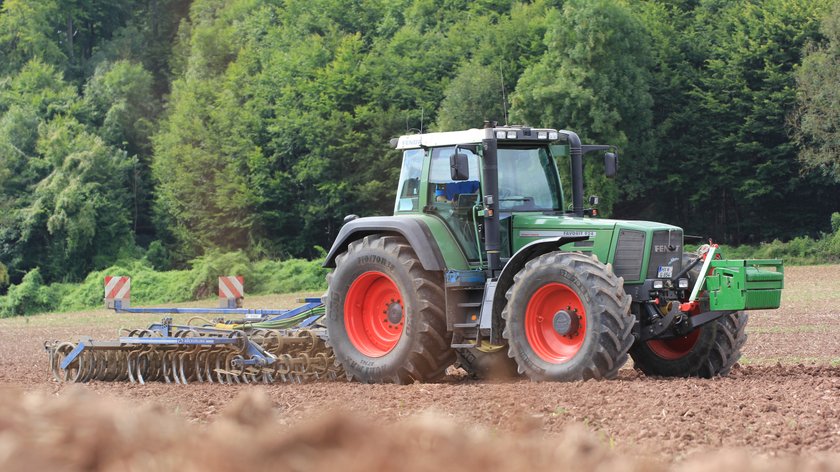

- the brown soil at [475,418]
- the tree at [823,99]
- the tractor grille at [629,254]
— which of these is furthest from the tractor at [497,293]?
the tree at [823,99]

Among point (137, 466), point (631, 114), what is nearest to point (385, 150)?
point (631, 114)

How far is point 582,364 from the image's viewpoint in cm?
955

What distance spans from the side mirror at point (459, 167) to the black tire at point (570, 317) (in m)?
0.99

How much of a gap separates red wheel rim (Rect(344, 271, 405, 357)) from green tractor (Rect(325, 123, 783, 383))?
0.01m

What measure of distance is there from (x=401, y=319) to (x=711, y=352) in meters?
2.91

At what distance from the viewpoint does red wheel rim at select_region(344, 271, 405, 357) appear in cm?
1113

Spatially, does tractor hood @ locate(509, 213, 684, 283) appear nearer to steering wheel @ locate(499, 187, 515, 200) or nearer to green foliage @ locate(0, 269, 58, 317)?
steering wheel @ locate(499, 187, 515, 200)

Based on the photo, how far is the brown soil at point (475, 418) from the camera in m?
2.38

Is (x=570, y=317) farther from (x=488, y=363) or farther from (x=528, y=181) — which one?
(x=528, y=181)

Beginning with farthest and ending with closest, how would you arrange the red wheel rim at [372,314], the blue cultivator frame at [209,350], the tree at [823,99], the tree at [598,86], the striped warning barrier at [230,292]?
the tree at [598,86] → the tree at [823,99] → the striped warning barrier at [230,292] → the blue cultivator frame at [209,350] → the red wheel rim at [372,314]

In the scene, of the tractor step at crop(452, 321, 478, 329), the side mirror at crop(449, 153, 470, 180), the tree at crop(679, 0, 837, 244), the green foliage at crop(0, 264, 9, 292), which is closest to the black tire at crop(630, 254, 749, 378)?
the tractor step at crop(452, 321, 478, 329)

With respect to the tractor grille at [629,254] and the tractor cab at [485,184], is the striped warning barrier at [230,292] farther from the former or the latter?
the tractor grille at [629,254]

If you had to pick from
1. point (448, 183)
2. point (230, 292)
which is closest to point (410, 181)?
point (448, 183)

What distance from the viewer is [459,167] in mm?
10156
